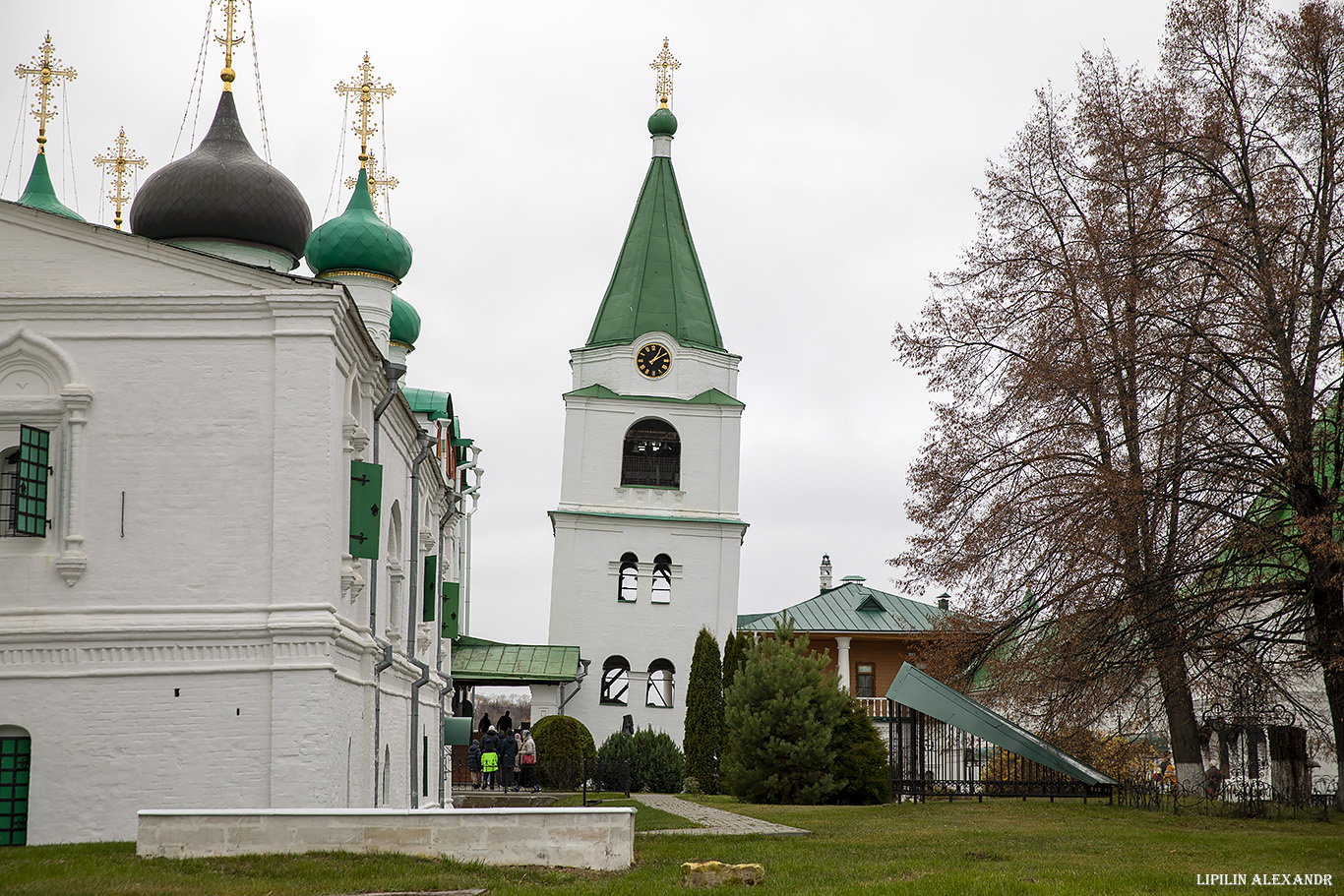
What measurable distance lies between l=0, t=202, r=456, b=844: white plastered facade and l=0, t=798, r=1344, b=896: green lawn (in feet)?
5.23

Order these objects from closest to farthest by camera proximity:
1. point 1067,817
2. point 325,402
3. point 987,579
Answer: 1. point 325,402
2. point 1067,817
3. point 987,579

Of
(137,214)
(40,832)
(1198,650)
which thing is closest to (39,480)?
(40,832)

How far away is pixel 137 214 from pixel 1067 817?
563 inches

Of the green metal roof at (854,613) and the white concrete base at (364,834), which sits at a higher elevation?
the green metal roof at (854,613)

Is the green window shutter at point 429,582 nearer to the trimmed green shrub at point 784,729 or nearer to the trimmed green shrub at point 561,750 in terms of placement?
the trimmed green shrub at point 784,729

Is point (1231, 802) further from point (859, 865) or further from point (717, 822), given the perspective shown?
point (859, 865)

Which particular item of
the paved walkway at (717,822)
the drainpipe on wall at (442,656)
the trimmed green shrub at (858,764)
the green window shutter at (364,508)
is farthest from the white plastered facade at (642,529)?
the green window shutter at (364,508)

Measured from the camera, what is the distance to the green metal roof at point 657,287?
4275cm

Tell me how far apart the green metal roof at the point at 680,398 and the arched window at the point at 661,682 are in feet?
25.0

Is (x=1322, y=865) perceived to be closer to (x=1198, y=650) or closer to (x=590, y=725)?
(x=1198, y=650)

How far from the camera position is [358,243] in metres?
22.6

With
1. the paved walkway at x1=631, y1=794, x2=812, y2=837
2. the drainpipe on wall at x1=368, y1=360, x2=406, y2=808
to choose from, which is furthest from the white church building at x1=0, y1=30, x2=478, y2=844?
the paved walkway at x1=631, y1=794, x2=812, y2=837

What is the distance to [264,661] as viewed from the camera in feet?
46.4

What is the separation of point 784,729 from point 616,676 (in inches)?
711
